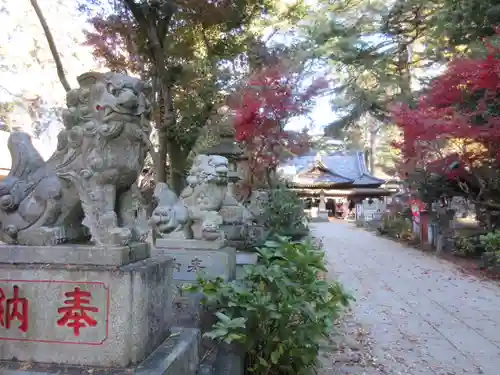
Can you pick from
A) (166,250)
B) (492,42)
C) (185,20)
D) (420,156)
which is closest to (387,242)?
(420,156)

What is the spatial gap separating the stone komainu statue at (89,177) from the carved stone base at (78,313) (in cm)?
20

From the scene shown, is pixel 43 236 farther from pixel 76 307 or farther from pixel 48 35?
pixel 48 35


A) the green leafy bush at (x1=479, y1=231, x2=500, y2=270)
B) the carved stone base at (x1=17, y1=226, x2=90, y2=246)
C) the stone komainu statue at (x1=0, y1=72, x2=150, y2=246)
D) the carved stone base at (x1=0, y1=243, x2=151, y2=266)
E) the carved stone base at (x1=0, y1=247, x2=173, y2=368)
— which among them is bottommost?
the green leafy bush at (x1=479, y1=231, x2=500, y2=270)

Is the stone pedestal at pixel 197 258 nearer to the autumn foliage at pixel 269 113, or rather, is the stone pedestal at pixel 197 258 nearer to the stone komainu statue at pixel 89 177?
the stone komainu statue at pixel 89 177

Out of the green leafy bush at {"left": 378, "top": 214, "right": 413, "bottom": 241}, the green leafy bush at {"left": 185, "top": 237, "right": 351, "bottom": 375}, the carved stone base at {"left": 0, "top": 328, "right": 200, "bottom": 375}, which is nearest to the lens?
the carved stone base at {"left": 0, "top": 328, "right": 200, "bottom": 375}

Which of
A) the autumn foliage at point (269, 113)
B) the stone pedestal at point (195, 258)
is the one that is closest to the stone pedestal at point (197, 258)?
the stone pedestal at point (195, 258)

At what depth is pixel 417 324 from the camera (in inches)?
219

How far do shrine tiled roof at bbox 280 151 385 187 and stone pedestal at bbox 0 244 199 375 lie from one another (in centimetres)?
2882

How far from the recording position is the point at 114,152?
99.0 inches

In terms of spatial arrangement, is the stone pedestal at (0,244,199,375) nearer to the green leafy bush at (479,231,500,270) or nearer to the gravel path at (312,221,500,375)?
the gravel path at (312,221,500,375)

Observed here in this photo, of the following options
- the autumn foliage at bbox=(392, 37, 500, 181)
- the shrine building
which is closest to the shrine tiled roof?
the shrine building

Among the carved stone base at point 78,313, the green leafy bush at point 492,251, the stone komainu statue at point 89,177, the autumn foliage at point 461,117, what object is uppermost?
the autumn foliage at point 461,117

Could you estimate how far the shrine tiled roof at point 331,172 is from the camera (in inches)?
1291

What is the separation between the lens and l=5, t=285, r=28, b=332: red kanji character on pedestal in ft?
7.90
